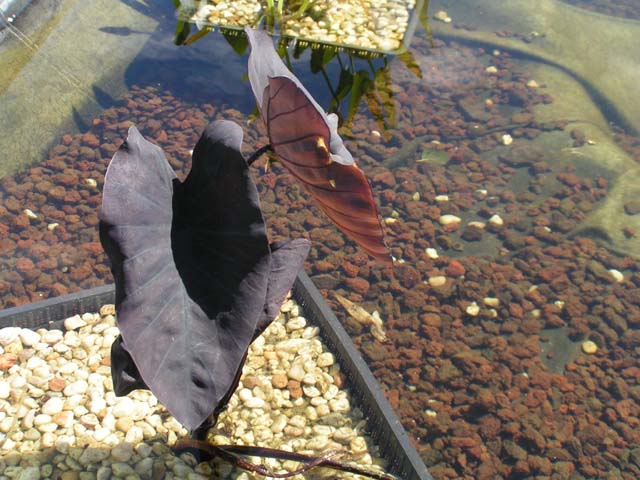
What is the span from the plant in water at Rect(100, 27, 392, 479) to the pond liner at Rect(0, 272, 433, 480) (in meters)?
0.67

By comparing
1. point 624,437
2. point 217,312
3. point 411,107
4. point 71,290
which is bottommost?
point 624,437

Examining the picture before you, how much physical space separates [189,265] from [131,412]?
709 mm

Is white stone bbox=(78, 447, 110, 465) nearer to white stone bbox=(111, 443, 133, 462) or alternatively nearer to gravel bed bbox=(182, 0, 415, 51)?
white stone bbox=(111, 443, 133, 462)

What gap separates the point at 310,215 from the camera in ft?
8.50

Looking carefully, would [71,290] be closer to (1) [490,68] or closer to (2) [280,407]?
(2) [280,407]

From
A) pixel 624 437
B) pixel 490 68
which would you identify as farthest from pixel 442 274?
pixel 490 68

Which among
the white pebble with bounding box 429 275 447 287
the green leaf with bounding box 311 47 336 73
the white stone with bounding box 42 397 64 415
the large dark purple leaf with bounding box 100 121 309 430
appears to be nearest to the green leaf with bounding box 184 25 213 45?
the green leaf with bounding box 311 47 336 73

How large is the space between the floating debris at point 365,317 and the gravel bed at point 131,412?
13.7 inches

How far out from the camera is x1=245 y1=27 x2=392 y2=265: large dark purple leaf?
0.95m

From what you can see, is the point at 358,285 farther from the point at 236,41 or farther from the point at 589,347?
the point at 236,41

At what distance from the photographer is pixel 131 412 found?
1652 mm

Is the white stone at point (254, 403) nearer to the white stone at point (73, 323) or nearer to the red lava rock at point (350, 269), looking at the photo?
the white stone at point (73, 323)

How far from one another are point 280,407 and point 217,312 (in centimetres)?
77

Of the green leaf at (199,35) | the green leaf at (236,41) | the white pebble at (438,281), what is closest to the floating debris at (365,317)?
the white pebble at (438,281)
